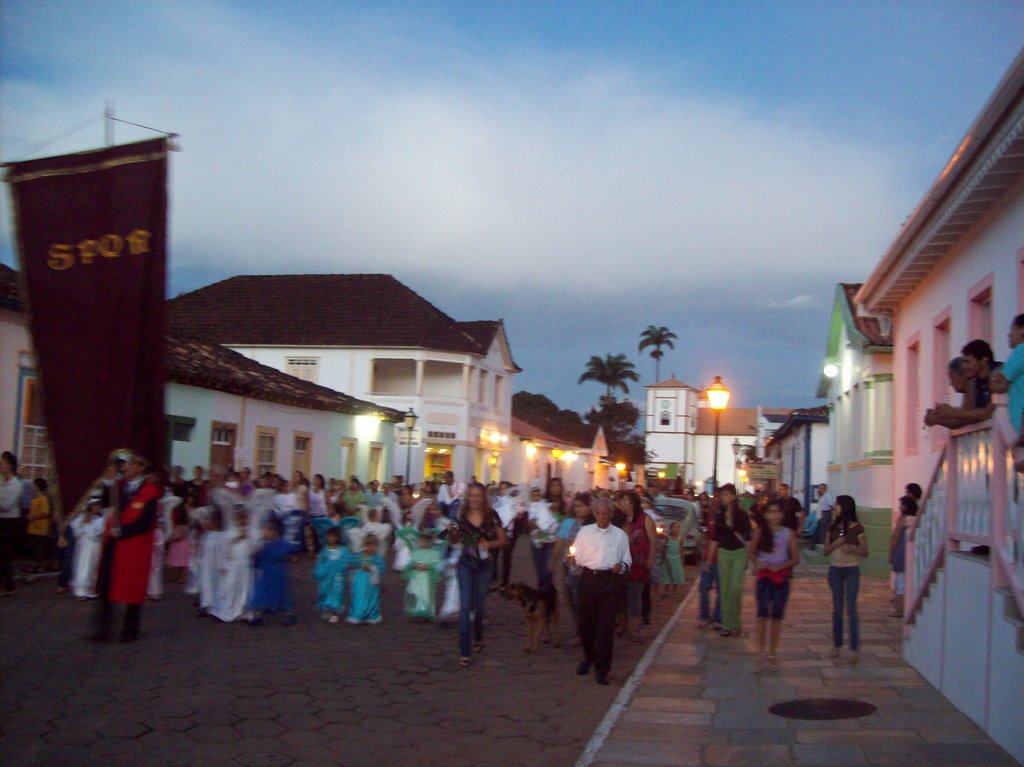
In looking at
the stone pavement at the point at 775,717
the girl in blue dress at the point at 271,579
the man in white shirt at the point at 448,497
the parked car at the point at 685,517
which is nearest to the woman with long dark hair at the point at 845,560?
the stone pavement at the point at 775,717

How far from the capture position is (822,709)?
26.7ft

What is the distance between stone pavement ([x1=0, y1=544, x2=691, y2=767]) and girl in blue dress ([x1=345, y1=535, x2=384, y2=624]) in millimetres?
321

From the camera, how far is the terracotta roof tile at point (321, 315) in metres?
43.1

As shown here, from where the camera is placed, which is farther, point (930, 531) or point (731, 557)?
point (731, 557)

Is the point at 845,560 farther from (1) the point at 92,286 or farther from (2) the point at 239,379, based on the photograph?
(2) the point at 239,379

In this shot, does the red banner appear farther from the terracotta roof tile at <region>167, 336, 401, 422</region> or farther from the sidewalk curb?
the terracotta roof tile at <region>167, 336, 401, 422</region>

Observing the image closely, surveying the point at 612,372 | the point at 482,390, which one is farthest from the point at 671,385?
the point at 482,390

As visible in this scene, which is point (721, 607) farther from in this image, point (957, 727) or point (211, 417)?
point (211, 417)

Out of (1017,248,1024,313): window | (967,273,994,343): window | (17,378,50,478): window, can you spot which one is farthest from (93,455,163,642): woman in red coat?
(967,273,994,343): window

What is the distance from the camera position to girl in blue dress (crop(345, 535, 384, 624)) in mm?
12469

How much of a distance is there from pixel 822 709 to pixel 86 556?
375 inches

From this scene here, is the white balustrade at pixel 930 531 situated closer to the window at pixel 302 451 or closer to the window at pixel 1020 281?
the window at pixel 1020 281

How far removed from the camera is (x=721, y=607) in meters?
12.6

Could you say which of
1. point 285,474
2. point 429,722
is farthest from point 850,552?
point 285,474
